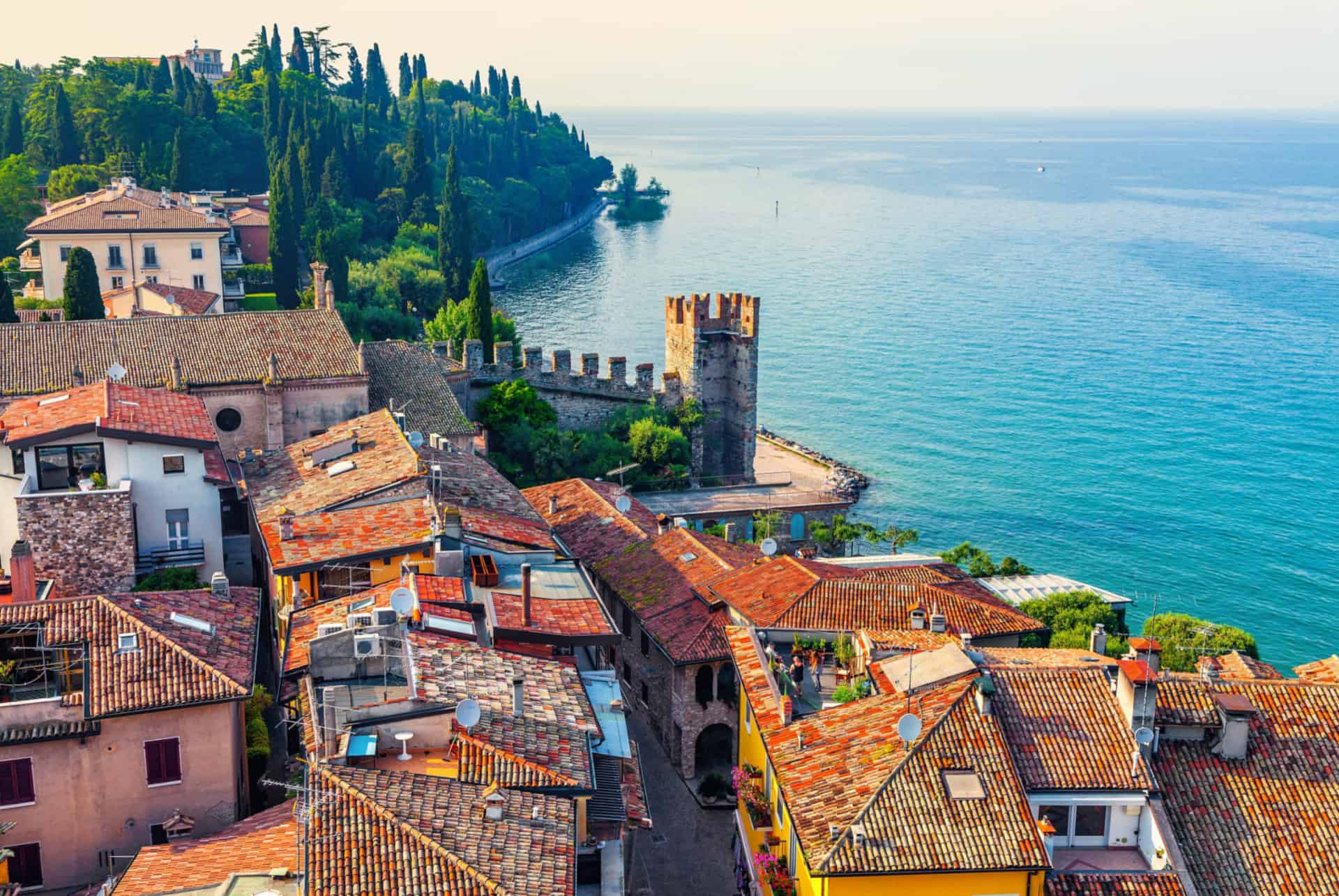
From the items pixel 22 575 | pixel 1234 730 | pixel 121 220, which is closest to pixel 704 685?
pixel 1234 730

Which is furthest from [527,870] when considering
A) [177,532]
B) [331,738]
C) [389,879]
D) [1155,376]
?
[1155,376]

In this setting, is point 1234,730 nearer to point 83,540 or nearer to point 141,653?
point 141,653

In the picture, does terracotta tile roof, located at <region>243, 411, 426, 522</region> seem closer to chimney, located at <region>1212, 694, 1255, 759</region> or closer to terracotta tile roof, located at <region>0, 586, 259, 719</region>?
terracotta tile roof, located at <region>0, 586, 259, 719</region>

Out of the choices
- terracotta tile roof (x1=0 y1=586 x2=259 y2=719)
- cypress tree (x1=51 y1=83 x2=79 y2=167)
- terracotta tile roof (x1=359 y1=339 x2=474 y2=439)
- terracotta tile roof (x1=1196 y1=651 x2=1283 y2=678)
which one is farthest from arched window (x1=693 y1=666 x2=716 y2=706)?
cypress tree (x1=51 y1=83 x2=79 y2=167)

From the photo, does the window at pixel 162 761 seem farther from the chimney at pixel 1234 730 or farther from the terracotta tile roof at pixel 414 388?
the terracotta tile roof at pixel 414 388

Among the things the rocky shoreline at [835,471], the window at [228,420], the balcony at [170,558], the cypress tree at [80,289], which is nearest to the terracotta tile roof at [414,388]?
the window at [228,420]

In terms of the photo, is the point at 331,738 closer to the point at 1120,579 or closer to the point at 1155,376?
the point at 1120,579

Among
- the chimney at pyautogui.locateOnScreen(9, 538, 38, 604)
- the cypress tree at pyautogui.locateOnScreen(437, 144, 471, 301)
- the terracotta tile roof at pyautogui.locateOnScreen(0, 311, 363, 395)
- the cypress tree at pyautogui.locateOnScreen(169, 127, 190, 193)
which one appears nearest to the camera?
the chimney at pyautogui.locateOnScreen(9, 538, 38, 604)
